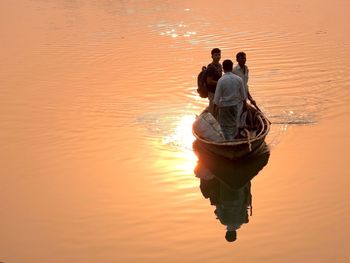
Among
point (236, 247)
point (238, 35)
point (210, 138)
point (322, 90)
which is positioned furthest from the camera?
point (238, 35)

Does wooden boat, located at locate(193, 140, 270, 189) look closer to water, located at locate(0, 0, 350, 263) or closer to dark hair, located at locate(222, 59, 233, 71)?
water, located at locate(0, 0, 350, 263)

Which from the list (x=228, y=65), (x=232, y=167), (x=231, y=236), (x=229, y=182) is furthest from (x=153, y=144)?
(x=231, y=236)

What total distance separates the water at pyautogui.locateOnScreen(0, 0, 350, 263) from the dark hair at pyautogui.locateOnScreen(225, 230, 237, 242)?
86mm

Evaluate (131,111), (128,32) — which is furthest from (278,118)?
(128,32)

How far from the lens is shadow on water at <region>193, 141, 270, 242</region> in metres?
8.98

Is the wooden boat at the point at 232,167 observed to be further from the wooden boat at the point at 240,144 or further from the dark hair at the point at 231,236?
the dark hair at the point at 231,236

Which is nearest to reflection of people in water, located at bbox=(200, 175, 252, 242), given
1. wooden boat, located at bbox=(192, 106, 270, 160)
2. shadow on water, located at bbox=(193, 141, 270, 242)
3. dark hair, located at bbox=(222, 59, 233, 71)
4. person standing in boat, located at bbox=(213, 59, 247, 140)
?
shadow on water, located at bbox=(193, 141, 270, 242)

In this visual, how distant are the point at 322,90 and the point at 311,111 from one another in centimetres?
170

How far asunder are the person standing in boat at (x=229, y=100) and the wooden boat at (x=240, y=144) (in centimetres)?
32

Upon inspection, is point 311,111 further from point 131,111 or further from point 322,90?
point 131,111

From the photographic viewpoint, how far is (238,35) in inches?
806

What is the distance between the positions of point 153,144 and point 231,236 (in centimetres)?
372

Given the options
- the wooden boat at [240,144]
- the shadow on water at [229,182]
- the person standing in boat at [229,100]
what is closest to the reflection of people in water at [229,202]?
the shadow on water at [229,182]

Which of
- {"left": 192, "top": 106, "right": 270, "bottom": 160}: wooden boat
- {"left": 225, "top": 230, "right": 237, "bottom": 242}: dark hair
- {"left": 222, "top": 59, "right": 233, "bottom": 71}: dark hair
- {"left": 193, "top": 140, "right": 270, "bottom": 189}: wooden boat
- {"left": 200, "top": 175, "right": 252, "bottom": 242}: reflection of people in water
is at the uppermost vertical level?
{"left": 222, "top": 59, "right": 233, "bottom": 71}: dark hair
